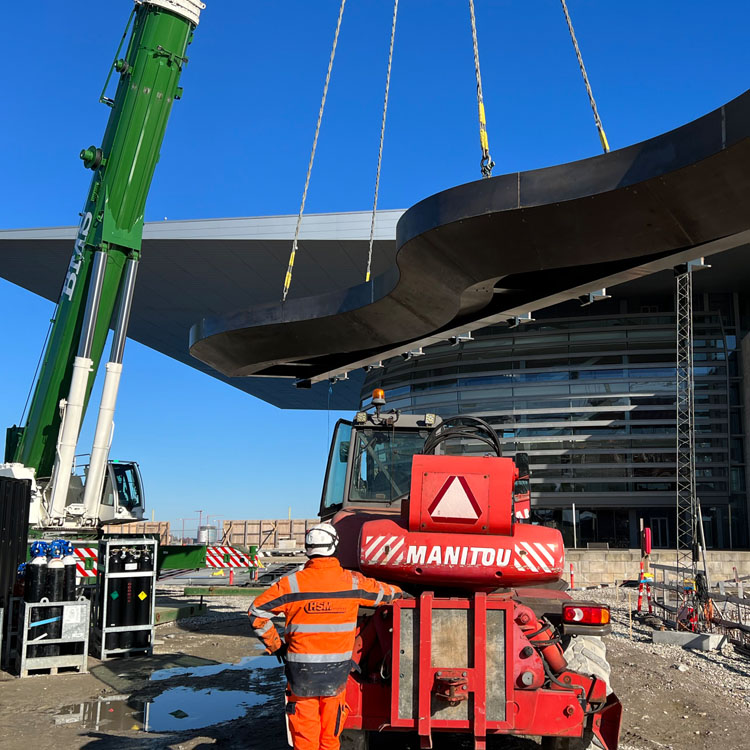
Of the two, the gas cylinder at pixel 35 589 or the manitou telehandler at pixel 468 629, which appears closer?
the manitou telehandler at pixel 468 629

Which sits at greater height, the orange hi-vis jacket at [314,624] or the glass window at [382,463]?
the glass window at [382,463]

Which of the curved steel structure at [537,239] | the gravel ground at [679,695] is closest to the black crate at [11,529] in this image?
the curved steel structure at [537,239]

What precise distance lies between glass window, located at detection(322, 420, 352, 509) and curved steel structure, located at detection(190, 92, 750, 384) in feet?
6.58

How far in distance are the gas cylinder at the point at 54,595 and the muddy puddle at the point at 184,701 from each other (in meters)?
1.34

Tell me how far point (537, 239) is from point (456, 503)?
3615mm

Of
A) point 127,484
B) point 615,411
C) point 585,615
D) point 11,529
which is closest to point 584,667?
point 585,615

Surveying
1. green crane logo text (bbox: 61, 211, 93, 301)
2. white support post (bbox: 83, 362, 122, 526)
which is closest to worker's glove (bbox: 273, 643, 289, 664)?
white support post (bbox: 83, 362, 122, 526)

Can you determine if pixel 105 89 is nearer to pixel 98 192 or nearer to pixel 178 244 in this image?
pixel 98 192

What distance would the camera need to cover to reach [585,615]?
5348 millimetres

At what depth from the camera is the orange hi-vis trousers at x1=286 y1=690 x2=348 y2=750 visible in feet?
14.2

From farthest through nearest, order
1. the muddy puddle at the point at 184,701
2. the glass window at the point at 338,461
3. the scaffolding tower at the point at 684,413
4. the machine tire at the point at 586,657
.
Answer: the scaffolding tower at the point at 684,413 → the glass window at the point at 338,461 → the muddy puddle at the point at 184,701 → the machine tire at the point at 586,657

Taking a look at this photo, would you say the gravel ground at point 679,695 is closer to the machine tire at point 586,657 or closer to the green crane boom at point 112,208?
the machine tire at point 586,657

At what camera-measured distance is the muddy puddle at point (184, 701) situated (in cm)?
724

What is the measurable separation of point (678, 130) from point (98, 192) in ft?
36.8
